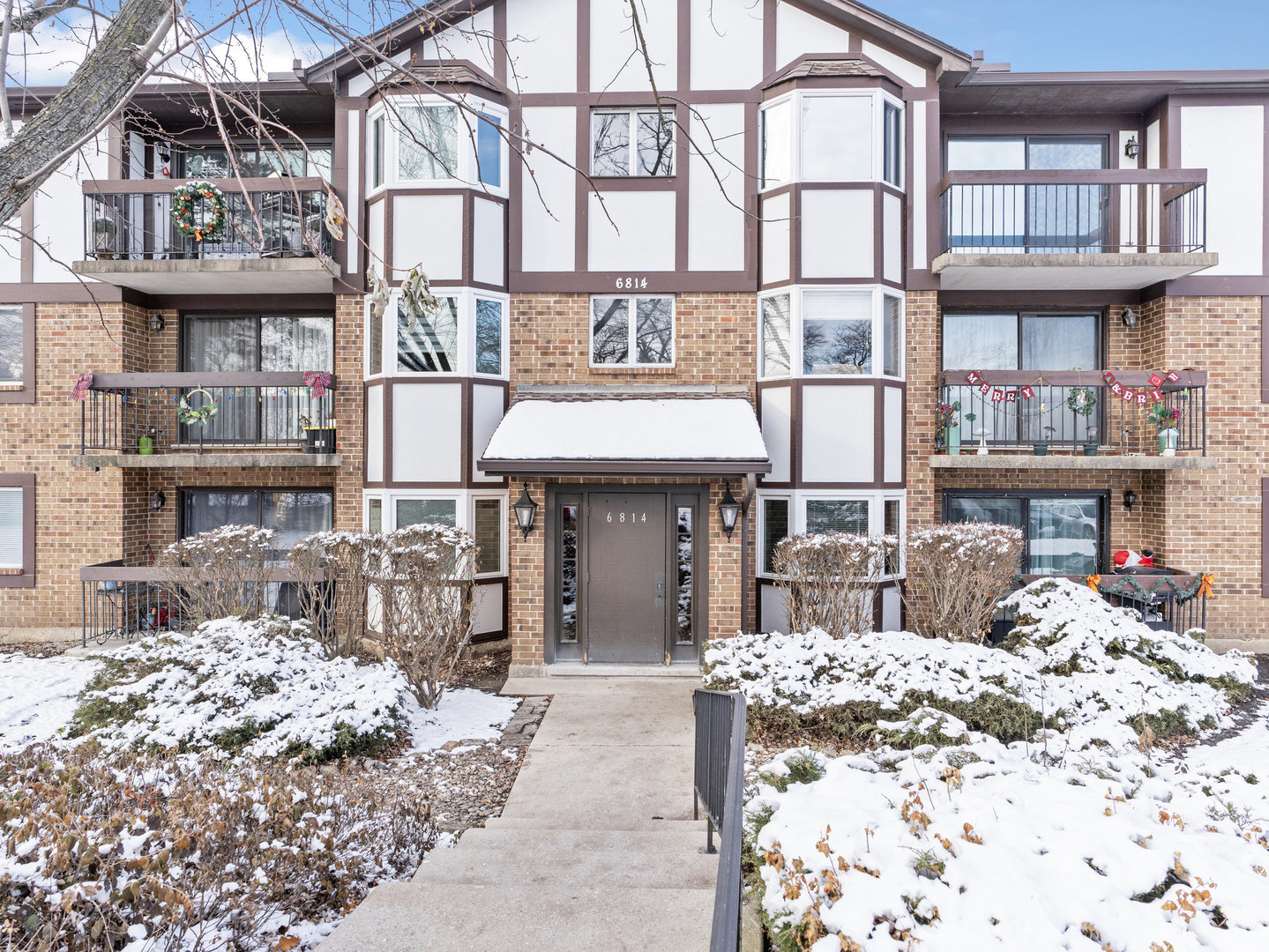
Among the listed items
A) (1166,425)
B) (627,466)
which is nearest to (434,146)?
(627,466)

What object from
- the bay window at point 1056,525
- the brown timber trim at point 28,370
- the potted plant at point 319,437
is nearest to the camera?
the potted plant at point 319,437

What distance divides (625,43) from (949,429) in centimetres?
694

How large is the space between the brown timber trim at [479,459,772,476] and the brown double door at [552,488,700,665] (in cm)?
78

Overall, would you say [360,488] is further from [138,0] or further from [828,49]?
[828,49]

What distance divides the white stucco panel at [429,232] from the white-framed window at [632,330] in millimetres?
1963

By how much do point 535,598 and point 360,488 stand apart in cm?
332

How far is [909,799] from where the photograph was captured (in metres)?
3.24

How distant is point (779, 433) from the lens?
9.70 metres

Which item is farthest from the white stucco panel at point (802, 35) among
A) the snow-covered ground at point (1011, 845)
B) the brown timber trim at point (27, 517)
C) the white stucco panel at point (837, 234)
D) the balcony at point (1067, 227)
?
the brown timber trim at point (27, 517)

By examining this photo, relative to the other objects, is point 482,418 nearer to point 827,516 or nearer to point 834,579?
point 827,516

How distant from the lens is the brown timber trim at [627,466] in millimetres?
8086

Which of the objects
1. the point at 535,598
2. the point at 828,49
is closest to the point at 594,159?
the point at 828,49

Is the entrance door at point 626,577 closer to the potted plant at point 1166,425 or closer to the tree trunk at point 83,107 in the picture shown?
the tree trunk at point 83,107

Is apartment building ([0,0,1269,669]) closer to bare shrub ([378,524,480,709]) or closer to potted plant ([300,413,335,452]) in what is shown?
potted plant ([300,413,335,452])
